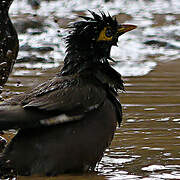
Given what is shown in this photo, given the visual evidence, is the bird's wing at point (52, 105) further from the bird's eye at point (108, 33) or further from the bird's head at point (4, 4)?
the bird's head at point (4, 4)

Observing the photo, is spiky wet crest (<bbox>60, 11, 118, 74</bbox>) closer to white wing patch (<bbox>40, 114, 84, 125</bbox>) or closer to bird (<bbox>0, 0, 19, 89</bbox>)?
white wing patch (<bbox>40, 114, 84, 125</bbox>)

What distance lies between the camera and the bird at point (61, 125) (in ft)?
18.4

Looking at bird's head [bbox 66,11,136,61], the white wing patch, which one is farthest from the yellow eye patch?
the white wing patch

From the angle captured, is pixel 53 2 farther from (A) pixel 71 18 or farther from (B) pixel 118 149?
(B) pixel 118 149

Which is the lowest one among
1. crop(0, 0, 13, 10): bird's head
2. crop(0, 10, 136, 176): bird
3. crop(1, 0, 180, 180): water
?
crop(1, 0, 180, 180): water

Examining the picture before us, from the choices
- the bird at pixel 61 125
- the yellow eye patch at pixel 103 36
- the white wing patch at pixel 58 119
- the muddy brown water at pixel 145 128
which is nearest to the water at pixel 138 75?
the muddy brown water at pixel 145 128

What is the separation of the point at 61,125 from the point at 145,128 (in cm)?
226

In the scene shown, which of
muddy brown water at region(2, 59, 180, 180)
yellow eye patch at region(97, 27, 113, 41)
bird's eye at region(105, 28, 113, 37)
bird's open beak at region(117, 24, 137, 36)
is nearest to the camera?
muddy brown water at region(2, 59, 180, 180)

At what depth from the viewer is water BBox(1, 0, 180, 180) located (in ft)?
20.5

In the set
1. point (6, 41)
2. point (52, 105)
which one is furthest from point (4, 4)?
point (52, 105)

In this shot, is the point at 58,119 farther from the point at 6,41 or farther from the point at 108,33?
the point at 6,41

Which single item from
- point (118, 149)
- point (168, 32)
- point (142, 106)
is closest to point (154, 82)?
point (142, 106)

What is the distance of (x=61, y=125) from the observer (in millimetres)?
5672

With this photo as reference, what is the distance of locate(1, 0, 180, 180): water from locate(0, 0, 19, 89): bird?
87 cm
